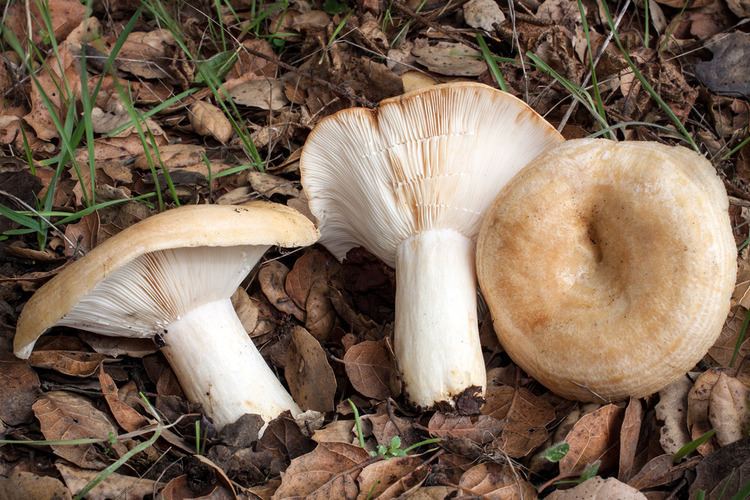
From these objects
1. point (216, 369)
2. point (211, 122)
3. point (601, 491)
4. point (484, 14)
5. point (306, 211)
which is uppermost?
point (484, 14)

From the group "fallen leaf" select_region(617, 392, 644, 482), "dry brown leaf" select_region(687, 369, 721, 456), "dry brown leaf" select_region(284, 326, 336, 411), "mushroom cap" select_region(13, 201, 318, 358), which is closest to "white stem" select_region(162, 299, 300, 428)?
"dry brown leaf" select_region(284, 326, 336, 411)

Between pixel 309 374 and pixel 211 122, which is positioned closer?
pixel 309 374

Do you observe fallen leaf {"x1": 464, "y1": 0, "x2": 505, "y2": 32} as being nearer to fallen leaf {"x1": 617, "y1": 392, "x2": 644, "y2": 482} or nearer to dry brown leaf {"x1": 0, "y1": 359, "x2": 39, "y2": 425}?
fallen leaf {"x1": 617, "y1": 392, "x2": 644, "y2": 482}

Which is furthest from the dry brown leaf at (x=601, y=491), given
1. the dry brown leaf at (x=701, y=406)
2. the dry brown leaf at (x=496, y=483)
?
the dry brown leaf at (x=701, y=406)

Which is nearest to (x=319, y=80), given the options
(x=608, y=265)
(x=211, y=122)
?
(x=211, y=122)

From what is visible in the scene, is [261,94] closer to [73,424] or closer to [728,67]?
[73,424]
